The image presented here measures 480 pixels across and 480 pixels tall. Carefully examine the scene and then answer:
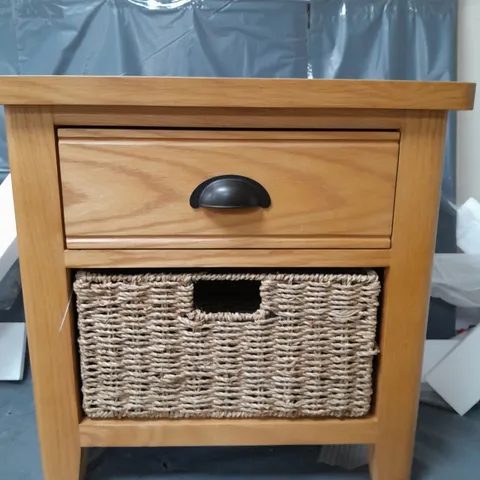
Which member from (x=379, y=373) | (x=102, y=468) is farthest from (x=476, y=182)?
(x=102, y=468)

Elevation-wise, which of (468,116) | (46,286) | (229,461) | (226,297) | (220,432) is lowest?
(229,461)

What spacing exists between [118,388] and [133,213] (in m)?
0.23

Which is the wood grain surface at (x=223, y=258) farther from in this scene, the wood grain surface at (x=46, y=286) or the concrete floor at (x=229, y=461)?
the concrete floor at (x=229, y=461)

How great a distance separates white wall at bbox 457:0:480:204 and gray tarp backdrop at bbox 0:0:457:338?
5cm

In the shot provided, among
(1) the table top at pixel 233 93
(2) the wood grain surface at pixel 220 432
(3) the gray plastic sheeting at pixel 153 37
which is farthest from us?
(3) the gray plastic sheeting at pixel 153 37

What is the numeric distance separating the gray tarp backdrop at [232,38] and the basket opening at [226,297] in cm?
43

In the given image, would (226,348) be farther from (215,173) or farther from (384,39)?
(384,39)

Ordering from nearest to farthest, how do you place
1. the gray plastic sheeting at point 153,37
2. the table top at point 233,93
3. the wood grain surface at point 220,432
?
1. the table top at point 233,93
2. the wood grain surface at point 220,432
3. the gray plastic sheeting at point 153,37

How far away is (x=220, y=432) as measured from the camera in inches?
27.5

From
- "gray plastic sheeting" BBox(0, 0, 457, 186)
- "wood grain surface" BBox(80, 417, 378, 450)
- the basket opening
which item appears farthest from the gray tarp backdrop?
"wood grain surface" BBox(80, 417, 378, 450)

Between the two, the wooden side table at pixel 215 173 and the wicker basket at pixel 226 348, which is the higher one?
the wooden side table at pixel 215 173

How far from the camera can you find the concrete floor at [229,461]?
779 millimetres

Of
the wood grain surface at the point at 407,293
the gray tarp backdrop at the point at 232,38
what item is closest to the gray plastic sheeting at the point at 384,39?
the gray tarp backdrop at the point at 232,38

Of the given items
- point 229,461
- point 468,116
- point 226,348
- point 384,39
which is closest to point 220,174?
point 226,348
